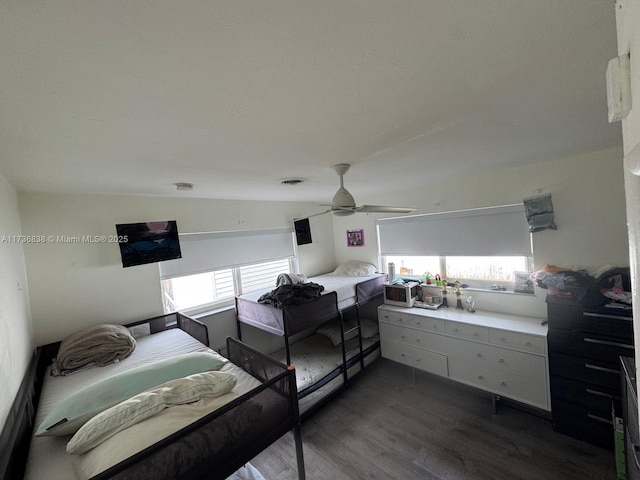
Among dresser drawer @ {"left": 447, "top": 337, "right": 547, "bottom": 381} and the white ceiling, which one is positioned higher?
the white ceiling

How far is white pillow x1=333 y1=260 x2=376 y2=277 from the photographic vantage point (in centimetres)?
384

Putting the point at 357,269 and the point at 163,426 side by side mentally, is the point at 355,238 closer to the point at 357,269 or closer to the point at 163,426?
the point at 357,269

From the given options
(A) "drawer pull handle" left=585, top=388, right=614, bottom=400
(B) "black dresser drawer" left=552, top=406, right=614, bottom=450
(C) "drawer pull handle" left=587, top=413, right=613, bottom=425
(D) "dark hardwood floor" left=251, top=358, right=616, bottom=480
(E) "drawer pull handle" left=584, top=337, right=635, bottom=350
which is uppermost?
(E) "drawer pull handle" left=584, top=337, right=635, bottom=350

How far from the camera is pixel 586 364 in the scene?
2047 mm

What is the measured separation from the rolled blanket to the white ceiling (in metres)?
1.38

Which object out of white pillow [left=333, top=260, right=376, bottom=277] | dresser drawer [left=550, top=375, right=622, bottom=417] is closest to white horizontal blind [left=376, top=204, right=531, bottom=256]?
white pillow [left=333, top=260, right=376, bottom=277]

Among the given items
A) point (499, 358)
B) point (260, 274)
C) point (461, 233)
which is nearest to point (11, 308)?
point (260, 274)

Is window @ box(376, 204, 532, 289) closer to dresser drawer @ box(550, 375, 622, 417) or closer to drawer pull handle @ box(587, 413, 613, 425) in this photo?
dresser drawer @ box(550, 375, 622, 417)

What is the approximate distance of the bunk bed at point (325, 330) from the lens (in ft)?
8.53

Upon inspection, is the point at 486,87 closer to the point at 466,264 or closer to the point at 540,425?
the point at 466,264

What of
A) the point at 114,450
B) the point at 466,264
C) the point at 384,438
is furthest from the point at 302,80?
the point at 466,264

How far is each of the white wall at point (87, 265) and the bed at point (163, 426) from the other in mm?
513

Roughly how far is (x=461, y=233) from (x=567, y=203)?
38.4 inches

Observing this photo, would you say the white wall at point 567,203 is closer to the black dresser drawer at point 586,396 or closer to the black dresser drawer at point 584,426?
the black dresser drawer at point 586,396
